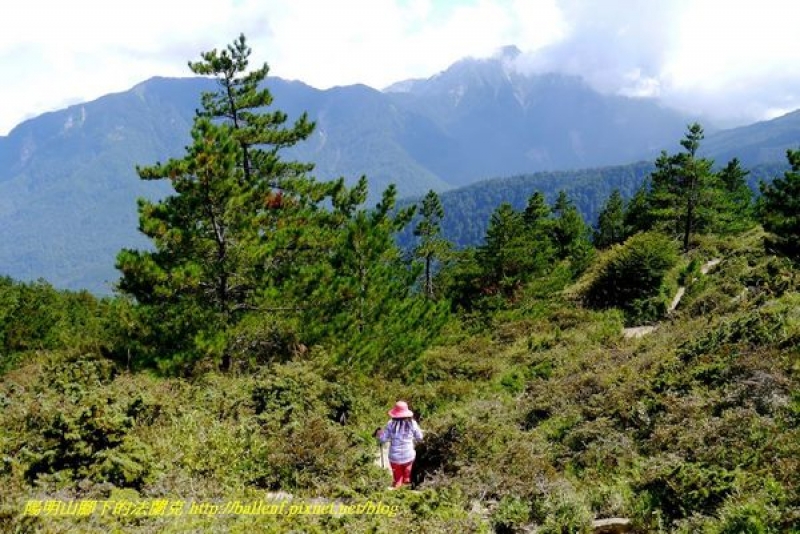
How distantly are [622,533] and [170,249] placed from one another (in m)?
13.7

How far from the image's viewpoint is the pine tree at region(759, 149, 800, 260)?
22703 millimetres

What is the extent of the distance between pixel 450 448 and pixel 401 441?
3.15ft

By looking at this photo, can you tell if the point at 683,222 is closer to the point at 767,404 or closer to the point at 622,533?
the point at 767,404

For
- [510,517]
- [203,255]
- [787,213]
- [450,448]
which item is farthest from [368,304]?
[787,213]

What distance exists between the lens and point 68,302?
132ft

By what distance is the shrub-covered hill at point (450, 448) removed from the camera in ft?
20.6

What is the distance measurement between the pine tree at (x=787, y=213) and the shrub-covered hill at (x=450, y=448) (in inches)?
406

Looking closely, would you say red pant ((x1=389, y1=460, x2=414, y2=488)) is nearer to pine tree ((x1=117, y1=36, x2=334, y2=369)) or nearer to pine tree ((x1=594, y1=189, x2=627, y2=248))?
pine tree ((x1=117, y1=36, x2=334, y2=369))

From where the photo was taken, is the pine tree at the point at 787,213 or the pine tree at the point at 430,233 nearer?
A: the pine tree at the point at 787,213

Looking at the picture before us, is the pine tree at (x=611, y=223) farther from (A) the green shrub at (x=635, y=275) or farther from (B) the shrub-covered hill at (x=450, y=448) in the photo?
(B) the shrub-covered hill at (x=450, y=448)

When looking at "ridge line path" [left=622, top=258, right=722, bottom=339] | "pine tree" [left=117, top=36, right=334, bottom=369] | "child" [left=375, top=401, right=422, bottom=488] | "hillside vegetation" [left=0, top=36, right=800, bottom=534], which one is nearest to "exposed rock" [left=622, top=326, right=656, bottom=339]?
"ridge line path" [left=622, top=258, right=722, bottom=339]

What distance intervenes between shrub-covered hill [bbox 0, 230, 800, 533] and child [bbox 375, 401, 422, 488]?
44 centimetres

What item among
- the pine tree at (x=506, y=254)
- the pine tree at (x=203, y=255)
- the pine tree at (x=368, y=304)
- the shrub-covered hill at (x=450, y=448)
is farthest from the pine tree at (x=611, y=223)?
the pine tree at (x=203, y=255)

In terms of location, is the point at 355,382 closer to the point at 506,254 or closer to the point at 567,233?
the point at 506,254
